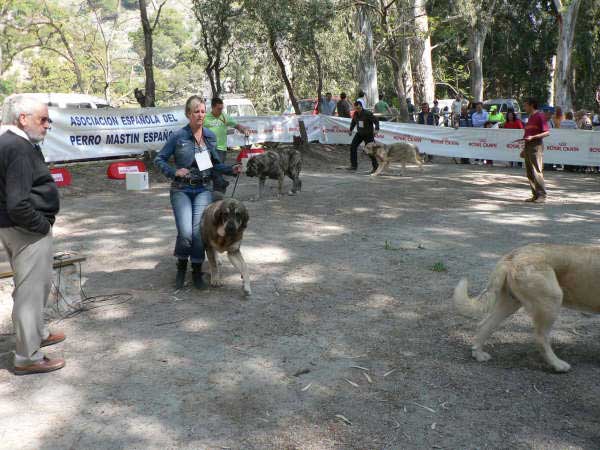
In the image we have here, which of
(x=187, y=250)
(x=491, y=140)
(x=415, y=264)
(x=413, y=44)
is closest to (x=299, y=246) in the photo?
(x=415, y=264)

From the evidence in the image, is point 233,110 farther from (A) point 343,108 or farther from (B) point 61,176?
(B) point 61,176

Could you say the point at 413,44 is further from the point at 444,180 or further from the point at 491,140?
the point at 444,180

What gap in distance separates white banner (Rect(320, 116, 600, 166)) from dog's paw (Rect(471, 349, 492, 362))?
13693 mm

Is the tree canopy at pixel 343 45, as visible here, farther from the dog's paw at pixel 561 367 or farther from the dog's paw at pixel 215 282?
the dog's paw at pixel 561 367

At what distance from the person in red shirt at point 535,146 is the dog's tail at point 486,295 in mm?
8102

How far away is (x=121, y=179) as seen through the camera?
15422mm

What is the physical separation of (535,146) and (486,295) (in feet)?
27.5

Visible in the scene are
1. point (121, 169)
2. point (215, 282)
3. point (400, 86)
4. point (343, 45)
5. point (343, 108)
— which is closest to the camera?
point (215, 282)

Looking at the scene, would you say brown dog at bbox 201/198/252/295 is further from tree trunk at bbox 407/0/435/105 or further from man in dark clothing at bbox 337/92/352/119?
tree trunk at bbox 407/0/435/105

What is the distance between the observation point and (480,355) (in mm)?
4812

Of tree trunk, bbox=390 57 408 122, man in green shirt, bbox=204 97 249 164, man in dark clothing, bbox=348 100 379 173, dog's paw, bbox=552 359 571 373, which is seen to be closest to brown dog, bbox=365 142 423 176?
man in dark clothing, bbox=348 100 379 173

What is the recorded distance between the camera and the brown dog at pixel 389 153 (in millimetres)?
16516

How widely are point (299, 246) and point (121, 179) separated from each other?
27.2 feet

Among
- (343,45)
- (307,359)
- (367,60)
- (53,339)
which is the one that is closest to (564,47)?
(367,60)
